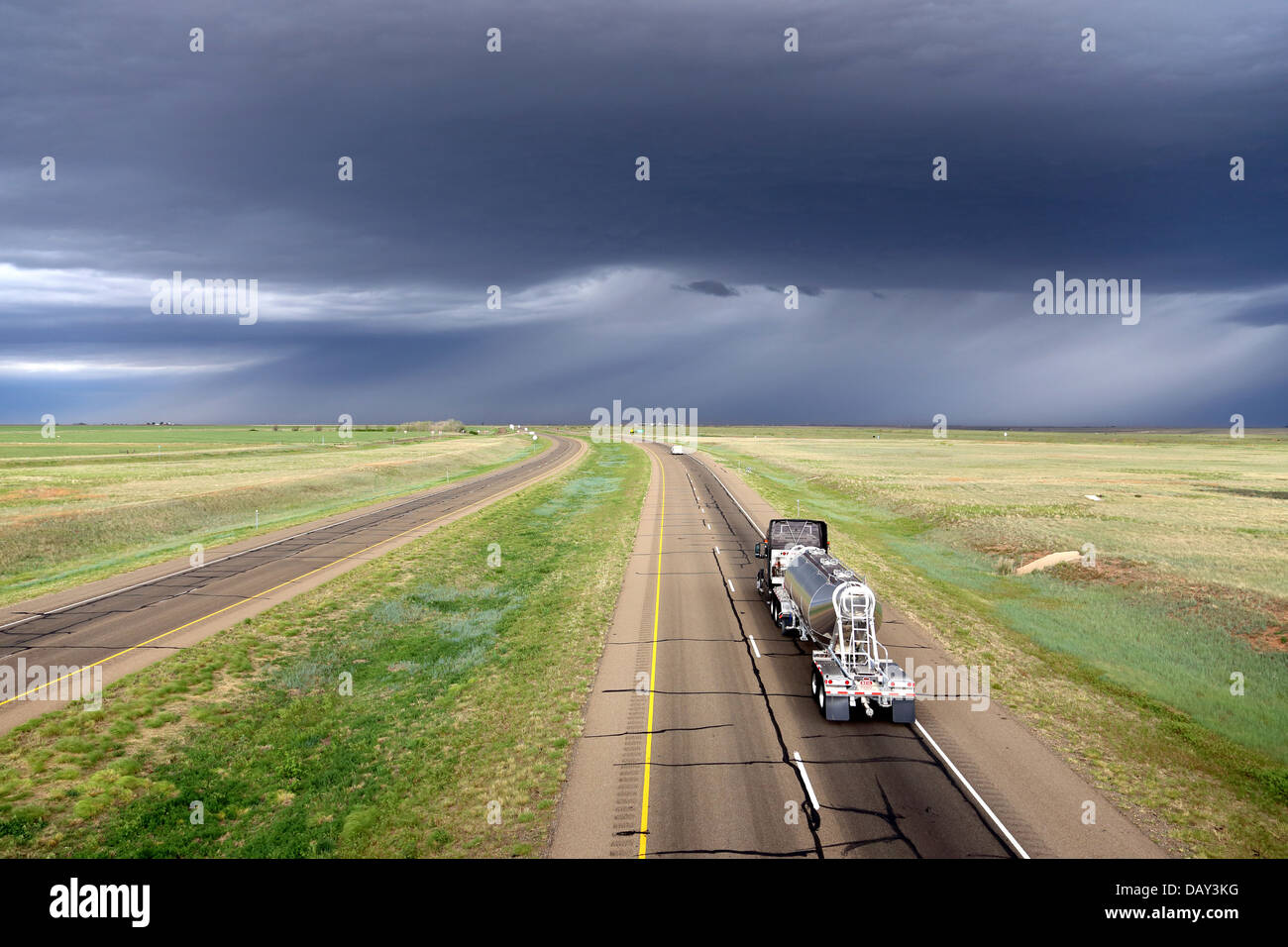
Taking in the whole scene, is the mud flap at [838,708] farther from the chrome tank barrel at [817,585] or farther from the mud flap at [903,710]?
Answer: the chrome tank barrel at [817,585]

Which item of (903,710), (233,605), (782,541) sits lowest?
(903,710)

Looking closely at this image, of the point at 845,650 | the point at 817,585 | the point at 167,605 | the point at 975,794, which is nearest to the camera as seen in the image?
the point at 975,794

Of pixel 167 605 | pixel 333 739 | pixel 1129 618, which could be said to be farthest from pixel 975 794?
pixel 167 605

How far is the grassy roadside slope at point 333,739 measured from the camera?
546 inches

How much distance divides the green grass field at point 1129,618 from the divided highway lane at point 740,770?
5.00m

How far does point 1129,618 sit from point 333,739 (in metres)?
34.2

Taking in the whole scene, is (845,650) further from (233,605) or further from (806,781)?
(233,605)

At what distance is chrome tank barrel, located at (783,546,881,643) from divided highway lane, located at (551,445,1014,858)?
201cm

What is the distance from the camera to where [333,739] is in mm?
18625

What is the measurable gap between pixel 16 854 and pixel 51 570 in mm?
33603

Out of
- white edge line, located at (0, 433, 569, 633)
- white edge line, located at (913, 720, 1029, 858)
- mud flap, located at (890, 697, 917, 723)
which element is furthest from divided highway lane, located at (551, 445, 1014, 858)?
white edge line, located at (0, 433, 569, 633)

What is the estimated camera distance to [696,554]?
38750 millimetres
